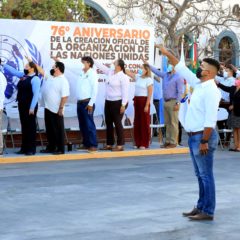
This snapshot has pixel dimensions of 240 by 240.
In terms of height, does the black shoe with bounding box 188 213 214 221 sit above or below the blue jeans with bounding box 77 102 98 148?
below

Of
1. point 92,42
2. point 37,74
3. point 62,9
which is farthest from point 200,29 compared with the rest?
point 37,74

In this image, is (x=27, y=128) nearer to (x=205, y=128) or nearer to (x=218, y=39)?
(x=205, y=128)

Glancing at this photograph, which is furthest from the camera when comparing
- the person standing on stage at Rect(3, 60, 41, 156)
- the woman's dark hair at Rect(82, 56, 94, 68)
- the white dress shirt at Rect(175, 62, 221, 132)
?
the woman's dark hair at Rect(82, 56, 94, 68)

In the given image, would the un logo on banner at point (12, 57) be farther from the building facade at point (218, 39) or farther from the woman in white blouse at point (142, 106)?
the building facade at point (218, 39)

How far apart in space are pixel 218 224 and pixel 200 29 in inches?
976

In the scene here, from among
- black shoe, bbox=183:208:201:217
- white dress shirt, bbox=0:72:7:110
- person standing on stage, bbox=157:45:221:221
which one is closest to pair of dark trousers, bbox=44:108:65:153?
white dress shirt, bbox=0:72:7:110

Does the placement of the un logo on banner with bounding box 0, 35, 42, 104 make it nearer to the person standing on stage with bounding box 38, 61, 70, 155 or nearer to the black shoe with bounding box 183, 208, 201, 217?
the person standing on stage with bounding box 38, 61, 70, 155

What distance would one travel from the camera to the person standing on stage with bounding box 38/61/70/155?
1384 cm

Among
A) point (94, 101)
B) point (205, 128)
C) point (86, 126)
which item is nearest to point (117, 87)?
point (94, 101)

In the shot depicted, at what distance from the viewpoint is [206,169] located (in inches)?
320

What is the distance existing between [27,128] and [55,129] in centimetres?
56

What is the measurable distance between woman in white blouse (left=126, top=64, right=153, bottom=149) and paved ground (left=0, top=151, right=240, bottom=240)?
1.61 meters

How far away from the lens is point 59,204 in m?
9.16

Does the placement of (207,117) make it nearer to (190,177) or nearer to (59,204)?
(59,204)
